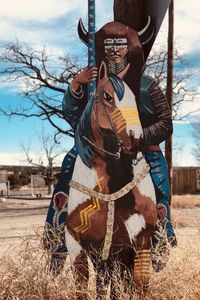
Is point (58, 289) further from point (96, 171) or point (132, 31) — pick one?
point (132, 31)

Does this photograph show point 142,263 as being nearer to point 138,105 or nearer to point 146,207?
point 146,207

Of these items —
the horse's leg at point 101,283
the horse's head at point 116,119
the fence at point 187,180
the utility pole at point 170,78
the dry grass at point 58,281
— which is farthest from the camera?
the fence at point 187,180

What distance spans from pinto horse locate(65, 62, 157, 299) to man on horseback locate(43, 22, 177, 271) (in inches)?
3.6

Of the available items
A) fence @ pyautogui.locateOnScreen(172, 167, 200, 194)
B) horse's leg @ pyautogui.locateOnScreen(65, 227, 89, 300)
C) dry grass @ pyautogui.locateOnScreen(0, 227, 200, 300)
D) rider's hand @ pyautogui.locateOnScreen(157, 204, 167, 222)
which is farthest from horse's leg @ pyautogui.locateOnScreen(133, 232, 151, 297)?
fence @ pyautogui.locateOnScreen(172, 167, 200, 194)

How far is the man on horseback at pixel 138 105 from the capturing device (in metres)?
5.76

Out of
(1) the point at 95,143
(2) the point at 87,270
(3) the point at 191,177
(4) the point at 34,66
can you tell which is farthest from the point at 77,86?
(3) the point at 191,177

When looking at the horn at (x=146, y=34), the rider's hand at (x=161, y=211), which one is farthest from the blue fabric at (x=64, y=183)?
the horn at (x=146, y=34)

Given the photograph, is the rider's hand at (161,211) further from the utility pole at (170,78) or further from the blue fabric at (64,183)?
the utility pole at (170,78)

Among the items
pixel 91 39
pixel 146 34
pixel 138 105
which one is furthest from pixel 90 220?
pixel 146 34

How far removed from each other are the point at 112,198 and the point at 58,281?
38.8 inches

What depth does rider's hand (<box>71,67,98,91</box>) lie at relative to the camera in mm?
5758

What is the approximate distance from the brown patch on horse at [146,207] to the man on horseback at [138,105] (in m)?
0.09

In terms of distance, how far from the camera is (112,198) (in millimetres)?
5613

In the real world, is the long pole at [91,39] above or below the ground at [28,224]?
above
